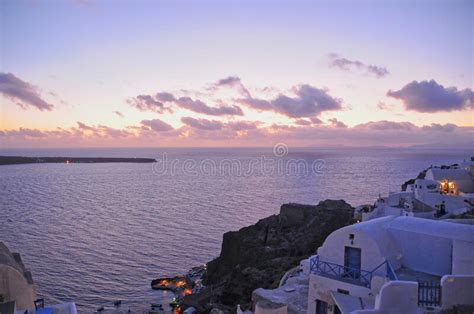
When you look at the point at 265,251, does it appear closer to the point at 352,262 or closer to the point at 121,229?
the point at 352,262

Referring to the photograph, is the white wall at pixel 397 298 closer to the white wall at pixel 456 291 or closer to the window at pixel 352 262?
the white wall at pixel 456 291

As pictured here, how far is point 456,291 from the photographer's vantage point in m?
10.7

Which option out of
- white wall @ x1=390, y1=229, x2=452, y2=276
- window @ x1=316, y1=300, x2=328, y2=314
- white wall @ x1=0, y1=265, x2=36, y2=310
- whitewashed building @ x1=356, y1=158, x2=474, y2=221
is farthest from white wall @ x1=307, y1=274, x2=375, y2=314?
whitewashed building @ x1=356, y1=158, x2=474, y2=221

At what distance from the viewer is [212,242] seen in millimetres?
52844

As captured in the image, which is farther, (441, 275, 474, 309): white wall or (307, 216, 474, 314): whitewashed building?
(307, 216, 474, 314): whitewashed building

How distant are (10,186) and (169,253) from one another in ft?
291

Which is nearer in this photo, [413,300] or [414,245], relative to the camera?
[413,300]

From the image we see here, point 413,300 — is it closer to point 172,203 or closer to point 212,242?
point 212,242

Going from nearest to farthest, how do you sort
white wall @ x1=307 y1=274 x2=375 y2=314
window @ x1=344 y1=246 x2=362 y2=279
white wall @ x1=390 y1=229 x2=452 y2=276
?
1. white wall @ x1=307 y1=274 x2=375 y2=314
2. window @ x1=344 y1=246 x2=362 y2=279
3. white wall @ x1=390 y1=229 x2=452 y2=276

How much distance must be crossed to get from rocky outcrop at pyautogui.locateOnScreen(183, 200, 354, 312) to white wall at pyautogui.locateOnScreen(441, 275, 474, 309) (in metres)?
15.2

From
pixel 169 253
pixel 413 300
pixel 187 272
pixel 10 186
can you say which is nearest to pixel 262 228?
pixel 187 272

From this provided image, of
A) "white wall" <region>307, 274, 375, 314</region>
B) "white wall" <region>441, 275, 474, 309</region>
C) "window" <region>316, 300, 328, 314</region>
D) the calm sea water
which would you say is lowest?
the calm sea water

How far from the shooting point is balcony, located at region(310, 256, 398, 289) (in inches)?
509

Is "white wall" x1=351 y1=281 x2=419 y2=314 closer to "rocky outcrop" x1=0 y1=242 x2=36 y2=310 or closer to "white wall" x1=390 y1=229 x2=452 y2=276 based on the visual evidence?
"white wall" x1=390 y1=229 x2=452 y2=276
